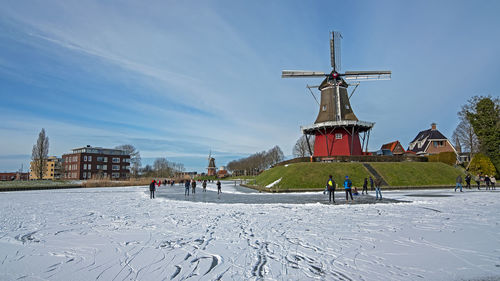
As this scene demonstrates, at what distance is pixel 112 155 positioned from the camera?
272 feet

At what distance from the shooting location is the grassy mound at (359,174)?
96.2 ft

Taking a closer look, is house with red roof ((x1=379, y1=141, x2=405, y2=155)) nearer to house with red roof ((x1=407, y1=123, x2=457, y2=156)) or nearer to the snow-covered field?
house with red roof ((x1=407, y1=123, x2=457, y2=156))

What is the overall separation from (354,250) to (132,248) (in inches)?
217

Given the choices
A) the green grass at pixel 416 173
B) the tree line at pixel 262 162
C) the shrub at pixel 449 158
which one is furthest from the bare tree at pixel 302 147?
the green grass at pixel 416 173

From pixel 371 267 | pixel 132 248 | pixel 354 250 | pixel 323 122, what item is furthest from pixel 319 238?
pixel 323 122

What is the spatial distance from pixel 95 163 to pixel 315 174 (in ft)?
228

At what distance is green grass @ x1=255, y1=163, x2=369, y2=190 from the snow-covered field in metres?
17.0

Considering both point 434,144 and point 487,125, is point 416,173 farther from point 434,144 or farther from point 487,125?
point 434,144

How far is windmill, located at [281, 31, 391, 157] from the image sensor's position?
3622 centimetres

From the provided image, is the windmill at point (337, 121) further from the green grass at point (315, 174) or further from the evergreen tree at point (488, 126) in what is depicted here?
the evergreen tree at point (488, 126)

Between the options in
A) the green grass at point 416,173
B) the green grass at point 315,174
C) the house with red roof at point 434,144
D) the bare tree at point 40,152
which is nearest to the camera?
the green grass at point 315,174

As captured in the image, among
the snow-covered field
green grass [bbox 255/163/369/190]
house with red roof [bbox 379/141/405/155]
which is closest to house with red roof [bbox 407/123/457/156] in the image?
house with red roof [bbox 379/141/405/155]

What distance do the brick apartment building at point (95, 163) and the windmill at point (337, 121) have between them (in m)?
60.6

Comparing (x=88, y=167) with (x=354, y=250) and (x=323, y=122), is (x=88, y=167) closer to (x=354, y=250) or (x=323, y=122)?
(x=323, y=122)
